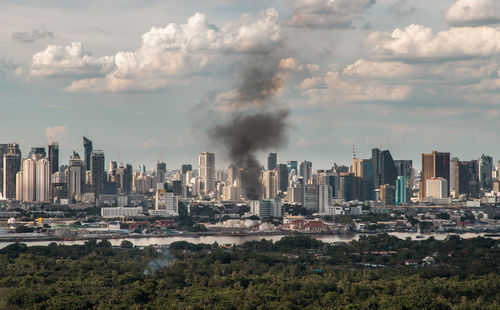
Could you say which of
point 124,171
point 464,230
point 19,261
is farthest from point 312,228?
point 124,171

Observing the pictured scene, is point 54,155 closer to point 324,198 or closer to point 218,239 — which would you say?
point 324,198

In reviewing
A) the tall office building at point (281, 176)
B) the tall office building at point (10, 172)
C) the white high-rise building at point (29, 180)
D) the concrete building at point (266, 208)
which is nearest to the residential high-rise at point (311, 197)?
the concrete building at point (266, 208)

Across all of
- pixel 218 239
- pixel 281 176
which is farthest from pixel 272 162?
pixel 218 239

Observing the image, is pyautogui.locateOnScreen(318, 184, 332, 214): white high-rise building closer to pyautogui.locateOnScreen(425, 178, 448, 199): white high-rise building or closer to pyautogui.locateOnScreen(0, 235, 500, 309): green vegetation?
pyautogui.locateOnScreen(425, 178, 448, 199): white high-rise building

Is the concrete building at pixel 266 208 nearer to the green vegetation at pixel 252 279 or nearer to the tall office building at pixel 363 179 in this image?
the tall office building at pixel 363 179

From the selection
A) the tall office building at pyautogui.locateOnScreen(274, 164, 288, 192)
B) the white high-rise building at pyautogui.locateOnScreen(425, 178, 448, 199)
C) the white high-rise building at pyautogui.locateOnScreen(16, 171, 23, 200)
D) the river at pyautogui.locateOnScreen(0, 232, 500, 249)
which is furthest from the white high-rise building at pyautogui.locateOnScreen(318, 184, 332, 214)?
the white high-rise building at pyautogui.locateOnScreen(16, 171, 23, 200)

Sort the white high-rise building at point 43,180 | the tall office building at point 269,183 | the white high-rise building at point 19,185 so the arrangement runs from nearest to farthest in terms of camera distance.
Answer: the white high-rise building at point 43,180 → the white high-rise building at point 19,185 → the tall office building at point 269,183
